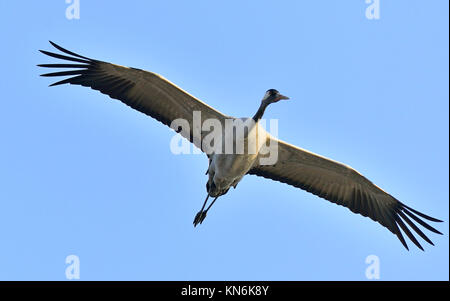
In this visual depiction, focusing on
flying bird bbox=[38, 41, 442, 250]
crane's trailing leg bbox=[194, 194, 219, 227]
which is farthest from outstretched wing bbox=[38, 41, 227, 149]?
crane's trailing leg bbox=[194, 194, 219, 227]

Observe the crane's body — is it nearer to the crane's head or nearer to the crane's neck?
the crane's neck

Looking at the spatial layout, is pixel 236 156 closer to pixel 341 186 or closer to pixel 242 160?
pixel 242 160

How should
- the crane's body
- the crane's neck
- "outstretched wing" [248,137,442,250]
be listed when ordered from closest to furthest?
the crane's body, the crane's neck, "outstretched wing" [248,137,442,250]

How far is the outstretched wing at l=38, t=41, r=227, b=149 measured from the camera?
728 inches

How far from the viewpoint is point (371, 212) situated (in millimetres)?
19828

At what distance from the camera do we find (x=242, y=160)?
18.1 meters

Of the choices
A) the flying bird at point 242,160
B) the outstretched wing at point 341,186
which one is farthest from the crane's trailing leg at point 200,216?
the outstretched wing at point 341,186

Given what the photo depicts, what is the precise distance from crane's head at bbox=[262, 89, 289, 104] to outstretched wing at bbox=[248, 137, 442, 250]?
4.96ft

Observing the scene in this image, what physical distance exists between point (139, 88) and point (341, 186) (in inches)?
200

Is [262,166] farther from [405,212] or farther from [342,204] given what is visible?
[405,212]

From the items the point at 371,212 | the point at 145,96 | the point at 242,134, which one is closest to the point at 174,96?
the point at 145,96

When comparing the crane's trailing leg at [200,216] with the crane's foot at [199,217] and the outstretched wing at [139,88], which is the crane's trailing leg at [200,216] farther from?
the outstretched wing at [139,88]

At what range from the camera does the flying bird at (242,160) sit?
18.4 meters

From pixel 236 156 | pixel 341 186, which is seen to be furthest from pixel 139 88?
pixel 341 186
